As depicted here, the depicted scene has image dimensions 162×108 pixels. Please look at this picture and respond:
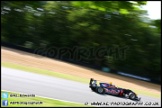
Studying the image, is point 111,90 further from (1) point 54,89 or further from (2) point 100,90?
(1) point 54,89

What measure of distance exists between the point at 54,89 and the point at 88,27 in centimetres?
253

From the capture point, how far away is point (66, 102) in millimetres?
5395

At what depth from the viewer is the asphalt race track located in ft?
18.3

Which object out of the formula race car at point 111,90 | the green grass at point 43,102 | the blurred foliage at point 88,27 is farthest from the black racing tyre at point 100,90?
the blurred foliage at point 88,27

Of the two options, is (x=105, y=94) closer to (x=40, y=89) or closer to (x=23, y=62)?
(x=40, y=89)

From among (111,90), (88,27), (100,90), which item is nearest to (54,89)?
(100,90)

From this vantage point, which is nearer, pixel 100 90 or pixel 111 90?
pixel 111 90

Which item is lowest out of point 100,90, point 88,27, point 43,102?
point 43,102

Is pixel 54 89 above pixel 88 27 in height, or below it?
below

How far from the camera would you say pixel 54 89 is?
608 centimetres

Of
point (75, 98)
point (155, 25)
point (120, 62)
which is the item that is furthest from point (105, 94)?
point (155, 25)

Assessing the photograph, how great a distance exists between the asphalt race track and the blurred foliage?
807 mm

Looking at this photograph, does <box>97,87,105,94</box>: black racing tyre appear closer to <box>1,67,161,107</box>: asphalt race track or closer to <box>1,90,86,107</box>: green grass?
<box>1,67,161,107</box>: asphalt race track

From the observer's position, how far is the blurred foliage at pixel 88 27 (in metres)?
1.42
